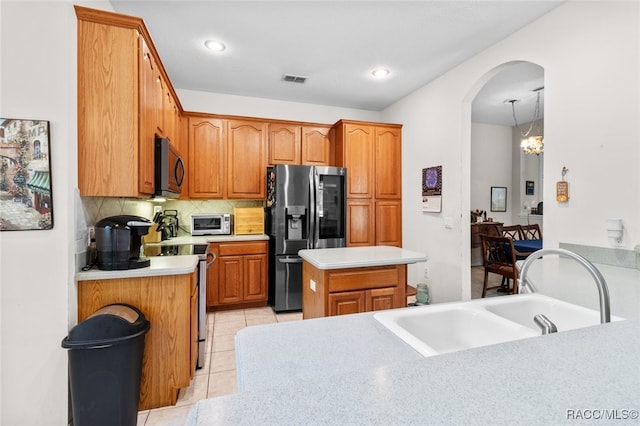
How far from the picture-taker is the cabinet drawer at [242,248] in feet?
11.4

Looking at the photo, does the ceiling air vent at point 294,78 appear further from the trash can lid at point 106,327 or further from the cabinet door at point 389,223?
the trash can lid at point 106,327

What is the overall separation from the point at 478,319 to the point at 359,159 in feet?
10.4

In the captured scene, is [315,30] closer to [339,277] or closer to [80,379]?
[339,277]

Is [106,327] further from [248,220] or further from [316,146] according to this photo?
[316,146]

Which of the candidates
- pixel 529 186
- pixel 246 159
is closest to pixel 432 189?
pixel 246 159

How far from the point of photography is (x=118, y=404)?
1.57m

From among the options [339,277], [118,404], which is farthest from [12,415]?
[339,277]

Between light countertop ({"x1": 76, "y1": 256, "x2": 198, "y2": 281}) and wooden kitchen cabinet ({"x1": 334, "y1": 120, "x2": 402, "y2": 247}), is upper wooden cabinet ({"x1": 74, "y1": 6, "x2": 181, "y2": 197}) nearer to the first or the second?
light countertop ({"x1": 76, "y1": 256, "x2": 198, "y2": 281})

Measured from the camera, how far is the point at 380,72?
3.38 m

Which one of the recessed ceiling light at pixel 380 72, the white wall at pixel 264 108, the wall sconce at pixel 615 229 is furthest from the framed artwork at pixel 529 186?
the wall sconce at pixel 615 229

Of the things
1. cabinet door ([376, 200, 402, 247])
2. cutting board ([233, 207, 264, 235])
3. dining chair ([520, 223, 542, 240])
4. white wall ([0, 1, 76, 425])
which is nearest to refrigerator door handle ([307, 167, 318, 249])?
cutting board ([233, 207, 264, 235])

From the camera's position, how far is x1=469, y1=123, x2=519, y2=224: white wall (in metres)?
5.89

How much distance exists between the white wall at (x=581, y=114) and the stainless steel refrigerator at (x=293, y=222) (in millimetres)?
1571

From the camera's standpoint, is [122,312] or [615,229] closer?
[122,312]
